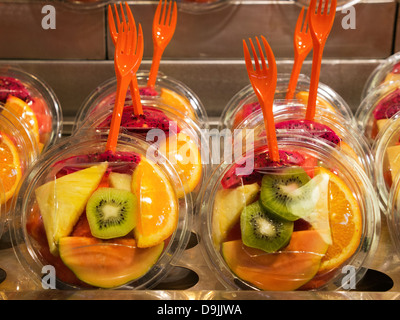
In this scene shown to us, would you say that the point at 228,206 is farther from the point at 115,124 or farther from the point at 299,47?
the point at 299,47

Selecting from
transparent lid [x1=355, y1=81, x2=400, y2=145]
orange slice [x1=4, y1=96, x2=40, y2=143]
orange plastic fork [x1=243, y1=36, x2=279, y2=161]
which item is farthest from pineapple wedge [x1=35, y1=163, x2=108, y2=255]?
transparent lid [x1=355, y1=81, x2=400, y2=145]

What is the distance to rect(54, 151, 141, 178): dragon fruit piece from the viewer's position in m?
0.98

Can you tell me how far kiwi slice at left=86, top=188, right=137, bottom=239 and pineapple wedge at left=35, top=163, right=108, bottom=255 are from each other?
0.02 metres

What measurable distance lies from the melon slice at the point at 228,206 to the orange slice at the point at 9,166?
46cm

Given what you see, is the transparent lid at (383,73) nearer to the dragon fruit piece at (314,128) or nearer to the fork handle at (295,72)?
the fork handle at (295,72)

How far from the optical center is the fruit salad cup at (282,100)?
1523 millimetres

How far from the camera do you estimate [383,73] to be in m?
1.82

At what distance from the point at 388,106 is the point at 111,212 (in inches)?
38.3

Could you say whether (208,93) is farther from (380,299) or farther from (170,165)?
(380,299)

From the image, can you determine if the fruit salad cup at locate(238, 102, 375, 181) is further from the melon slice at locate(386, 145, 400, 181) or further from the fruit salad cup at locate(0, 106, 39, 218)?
the fruit salad cup at locate(0, 106, 39, 218)

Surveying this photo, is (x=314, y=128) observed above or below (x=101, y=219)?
above

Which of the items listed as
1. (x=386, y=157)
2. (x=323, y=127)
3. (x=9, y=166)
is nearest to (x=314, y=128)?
(x=323, y=127)
